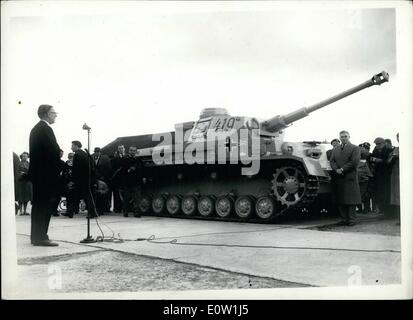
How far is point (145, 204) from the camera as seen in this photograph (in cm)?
1303

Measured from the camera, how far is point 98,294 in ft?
15.2

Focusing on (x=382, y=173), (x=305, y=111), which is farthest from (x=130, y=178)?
(x=382, y=173)

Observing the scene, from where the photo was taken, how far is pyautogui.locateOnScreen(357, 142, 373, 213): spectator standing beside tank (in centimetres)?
1100

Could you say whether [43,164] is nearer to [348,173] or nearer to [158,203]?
[348,173]

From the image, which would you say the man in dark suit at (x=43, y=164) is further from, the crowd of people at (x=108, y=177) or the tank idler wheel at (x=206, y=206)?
the tank idler wheel at (x=206, y=206)

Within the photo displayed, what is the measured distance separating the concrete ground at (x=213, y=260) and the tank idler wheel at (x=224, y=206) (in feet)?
7.16

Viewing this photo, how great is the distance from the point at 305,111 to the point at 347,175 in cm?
217

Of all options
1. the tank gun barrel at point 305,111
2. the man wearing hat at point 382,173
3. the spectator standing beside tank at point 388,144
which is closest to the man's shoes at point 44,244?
the tank gun barrel at point 305,111

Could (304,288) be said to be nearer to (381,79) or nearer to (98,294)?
(98,294)

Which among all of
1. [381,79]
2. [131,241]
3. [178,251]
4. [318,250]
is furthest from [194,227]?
[381,79]

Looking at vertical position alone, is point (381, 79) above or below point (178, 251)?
above

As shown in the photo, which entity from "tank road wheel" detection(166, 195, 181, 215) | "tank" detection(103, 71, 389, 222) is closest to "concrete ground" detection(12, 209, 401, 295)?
"tank" detection(103, 71, 389, 222)
